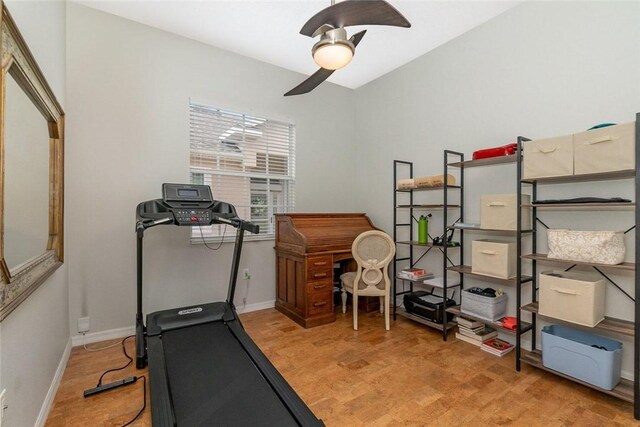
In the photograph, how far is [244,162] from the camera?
3674 millimetres

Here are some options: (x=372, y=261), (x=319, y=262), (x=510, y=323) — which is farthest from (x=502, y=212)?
(x=319, y=262)

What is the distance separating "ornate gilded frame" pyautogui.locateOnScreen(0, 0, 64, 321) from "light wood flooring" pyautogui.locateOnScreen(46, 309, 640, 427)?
90cm

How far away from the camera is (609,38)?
7.32 feet

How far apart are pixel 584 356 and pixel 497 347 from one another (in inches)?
26.6

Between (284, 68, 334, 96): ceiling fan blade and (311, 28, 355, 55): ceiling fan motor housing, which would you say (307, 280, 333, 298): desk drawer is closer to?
(284, 68, 334, 96): ceiling fan blade

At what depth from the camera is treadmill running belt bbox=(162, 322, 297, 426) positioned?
157 cm

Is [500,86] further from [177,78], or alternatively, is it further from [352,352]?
[177,78]

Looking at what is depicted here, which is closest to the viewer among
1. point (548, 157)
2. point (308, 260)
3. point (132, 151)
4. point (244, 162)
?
point (548, 157)

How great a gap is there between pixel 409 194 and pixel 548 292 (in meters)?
1.86

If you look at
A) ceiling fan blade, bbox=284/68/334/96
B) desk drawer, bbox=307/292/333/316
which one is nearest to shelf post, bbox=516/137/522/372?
ceiling fan blade, bbox=284/68/334/96

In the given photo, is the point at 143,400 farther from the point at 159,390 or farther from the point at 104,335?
the point at 104,335

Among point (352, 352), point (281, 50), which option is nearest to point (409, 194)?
point (352, 352)

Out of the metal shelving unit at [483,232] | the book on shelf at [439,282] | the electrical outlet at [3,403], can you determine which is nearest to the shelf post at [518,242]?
the metal shelving unit at [483,232]

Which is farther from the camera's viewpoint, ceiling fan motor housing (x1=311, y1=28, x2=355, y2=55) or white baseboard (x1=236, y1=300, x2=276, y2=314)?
white baseboard (x1=236, y1=300, x2=276, y2=314)
